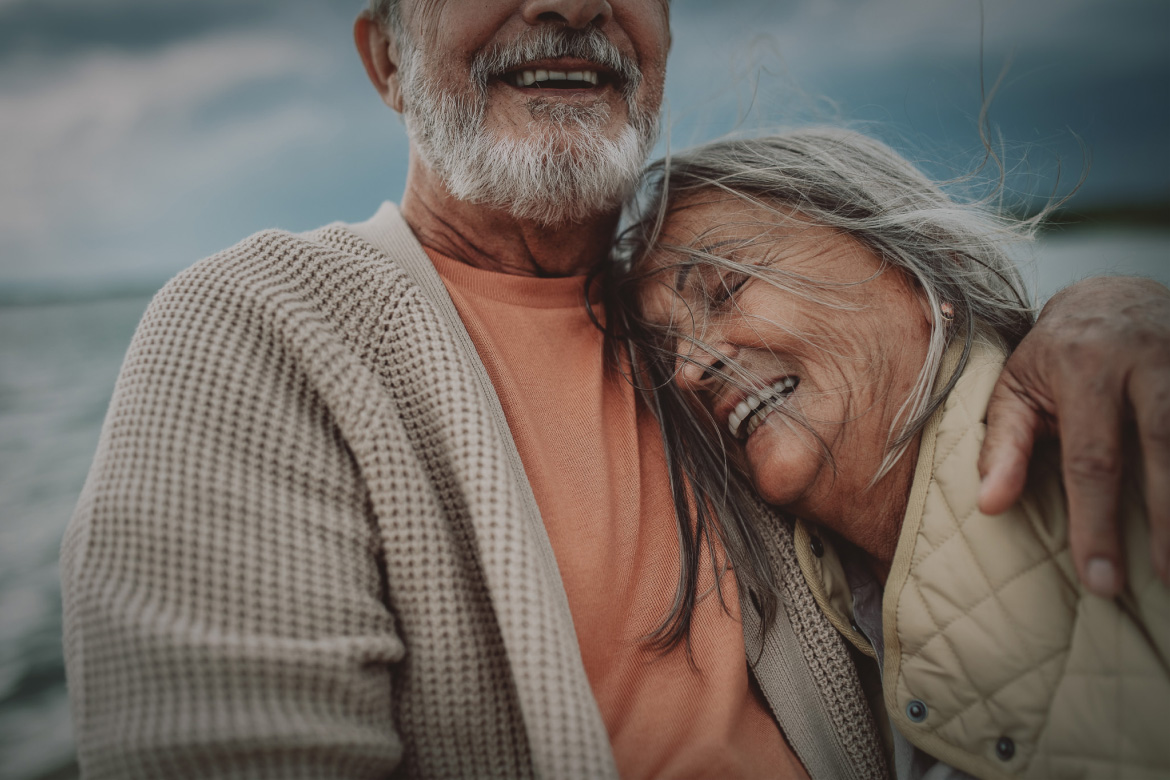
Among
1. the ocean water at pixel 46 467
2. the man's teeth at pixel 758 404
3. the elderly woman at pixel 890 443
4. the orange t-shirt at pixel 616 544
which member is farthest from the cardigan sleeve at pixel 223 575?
the ocean water at pixel 46 467

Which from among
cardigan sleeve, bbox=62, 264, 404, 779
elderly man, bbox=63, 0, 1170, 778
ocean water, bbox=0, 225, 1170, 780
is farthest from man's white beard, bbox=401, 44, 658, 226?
ocean water, bbox=0, 225, 1170, 780

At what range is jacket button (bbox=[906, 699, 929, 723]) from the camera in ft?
3.51

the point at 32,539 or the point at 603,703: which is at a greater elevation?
→ the point at 603,703

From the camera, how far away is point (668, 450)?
1.31 m

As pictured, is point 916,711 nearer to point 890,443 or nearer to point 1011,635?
point 1011,635

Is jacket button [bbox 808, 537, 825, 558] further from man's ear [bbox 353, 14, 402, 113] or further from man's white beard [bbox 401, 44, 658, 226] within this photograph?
man's ear [bbox 353, 14, 402, 113]

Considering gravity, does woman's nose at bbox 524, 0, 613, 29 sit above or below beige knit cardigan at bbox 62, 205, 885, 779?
above

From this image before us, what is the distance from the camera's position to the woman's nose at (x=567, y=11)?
4.09ft

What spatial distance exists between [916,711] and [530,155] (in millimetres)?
1254

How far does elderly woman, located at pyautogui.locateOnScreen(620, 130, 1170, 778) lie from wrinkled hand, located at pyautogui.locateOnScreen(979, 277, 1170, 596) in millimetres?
67

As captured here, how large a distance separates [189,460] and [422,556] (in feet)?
1.12

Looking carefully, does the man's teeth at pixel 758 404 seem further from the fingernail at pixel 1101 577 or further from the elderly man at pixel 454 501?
the fingernail at pixel 1101 577

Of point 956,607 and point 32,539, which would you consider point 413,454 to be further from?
point 32,539

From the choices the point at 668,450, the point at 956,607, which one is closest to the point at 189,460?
the point at 668,450
